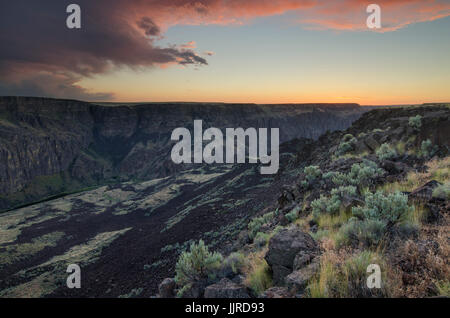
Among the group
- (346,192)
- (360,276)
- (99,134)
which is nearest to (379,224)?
(360,276)

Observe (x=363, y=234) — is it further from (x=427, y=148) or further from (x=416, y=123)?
(x=416, y=123)

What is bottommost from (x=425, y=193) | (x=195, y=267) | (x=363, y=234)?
(x=195, y=267)

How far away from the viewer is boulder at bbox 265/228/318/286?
4137 millimetres

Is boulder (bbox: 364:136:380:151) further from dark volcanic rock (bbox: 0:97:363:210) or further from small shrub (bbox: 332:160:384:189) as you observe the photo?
dark volcanic rock (bbox: 0:97:363:210)

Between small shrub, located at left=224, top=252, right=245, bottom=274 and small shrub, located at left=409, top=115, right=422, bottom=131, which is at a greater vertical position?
small shrub, located at left=409, top=115, right=422, bottom=131

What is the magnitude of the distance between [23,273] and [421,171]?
35.0m

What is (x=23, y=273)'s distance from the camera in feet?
82.4

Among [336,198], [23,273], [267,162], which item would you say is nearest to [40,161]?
[23,273]

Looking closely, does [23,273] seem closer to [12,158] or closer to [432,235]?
[432,235]

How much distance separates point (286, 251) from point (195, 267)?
1930 mm

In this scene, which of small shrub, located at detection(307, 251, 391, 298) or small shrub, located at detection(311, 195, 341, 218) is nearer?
small shrub, located at detection(307, 251, 391, 298)

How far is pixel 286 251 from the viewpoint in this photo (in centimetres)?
426

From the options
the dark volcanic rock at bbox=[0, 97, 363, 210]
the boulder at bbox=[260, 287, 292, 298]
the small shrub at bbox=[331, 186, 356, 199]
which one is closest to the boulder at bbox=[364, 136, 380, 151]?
the small shrub at bbox=[331, 186, 356, 199]

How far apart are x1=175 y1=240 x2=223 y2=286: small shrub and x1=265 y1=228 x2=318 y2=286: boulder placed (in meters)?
1.20
